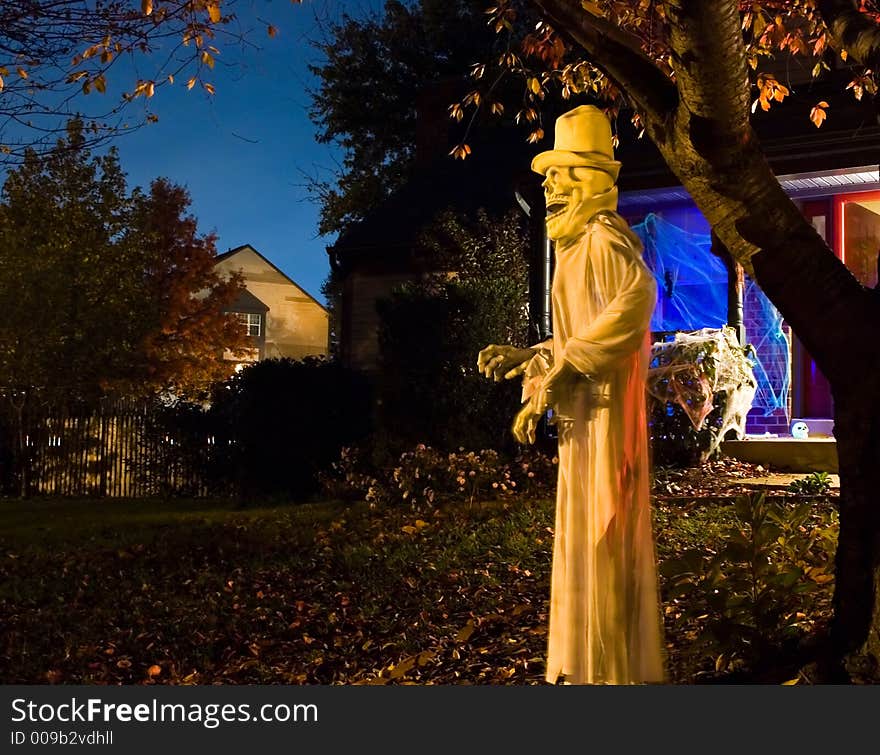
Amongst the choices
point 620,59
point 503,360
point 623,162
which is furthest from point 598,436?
point 623,162

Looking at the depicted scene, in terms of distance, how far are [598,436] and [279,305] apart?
44.0 m

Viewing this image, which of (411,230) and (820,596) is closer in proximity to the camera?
(820,596)

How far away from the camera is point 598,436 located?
3285 mm

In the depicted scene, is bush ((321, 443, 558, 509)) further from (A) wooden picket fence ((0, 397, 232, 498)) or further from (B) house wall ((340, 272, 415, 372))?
(B) house wall ((340, 272, 415, 372))

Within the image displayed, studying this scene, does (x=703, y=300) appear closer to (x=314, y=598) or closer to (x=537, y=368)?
(x=314, y=598)

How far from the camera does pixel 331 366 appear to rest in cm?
1313

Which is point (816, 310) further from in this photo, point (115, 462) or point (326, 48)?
point (326, 48)

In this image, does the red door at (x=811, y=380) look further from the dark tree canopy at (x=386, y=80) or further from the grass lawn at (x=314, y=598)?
the dark tree canopy at (x=386, y=80)

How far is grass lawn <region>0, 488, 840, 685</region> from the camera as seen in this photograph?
5.57m

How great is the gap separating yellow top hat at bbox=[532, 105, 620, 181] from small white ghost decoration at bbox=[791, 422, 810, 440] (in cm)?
1111

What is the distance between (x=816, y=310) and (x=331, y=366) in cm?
938

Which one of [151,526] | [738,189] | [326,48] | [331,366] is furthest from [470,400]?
[326,48]

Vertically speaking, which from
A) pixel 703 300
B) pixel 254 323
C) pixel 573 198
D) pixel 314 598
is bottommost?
pixel 314 598

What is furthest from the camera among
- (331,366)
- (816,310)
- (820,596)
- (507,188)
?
(507,188)
